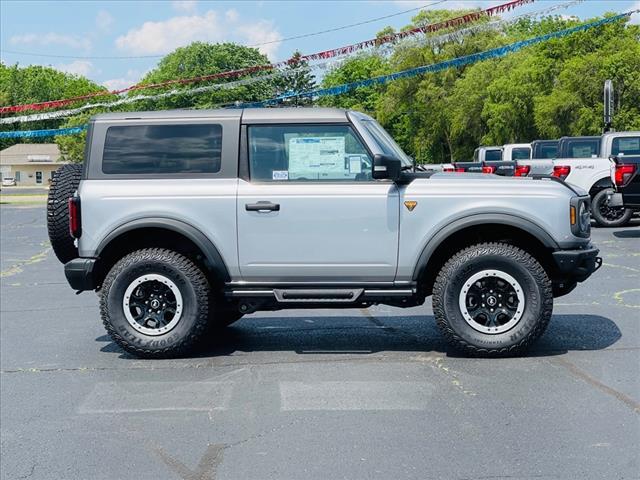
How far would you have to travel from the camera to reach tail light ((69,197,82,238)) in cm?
698

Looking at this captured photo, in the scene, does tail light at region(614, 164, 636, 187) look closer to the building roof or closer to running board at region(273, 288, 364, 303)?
running board at region(273, 288, 364, 303)

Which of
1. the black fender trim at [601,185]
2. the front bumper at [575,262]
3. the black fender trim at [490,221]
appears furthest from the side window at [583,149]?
the black fender trim at [490,221]

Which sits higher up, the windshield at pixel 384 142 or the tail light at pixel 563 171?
the windshield at pixel 384 142

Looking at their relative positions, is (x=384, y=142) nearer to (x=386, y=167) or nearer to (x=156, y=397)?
(x=386, y=167)

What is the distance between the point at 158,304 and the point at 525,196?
2.98m

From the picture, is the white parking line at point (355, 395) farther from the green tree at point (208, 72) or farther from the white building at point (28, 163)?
the white building at point (28, 163)

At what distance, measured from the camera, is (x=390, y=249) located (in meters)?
6.79

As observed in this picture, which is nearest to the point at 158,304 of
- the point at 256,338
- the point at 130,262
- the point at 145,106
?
the point at 130,262

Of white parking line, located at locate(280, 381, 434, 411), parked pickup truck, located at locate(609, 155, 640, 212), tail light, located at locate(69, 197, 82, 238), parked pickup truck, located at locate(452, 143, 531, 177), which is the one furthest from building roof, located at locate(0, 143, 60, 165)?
white parking line, located at locate(280, 381, 434, 411)

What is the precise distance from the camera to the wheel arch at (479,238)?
6699 millimetres

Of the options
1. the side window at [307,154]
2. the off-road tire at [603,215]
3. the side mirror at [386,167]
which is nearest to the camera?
the side mirror at [386,167]

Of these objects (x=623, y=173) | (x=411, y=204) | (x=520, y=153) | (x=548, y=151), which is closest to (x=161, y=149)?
(x=411, y=204)

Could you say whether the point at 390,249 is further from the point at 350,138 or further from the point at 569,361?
the point at 569,361

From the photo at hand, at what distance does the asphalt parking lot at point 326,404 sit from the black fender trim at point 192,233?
736 millimetres
